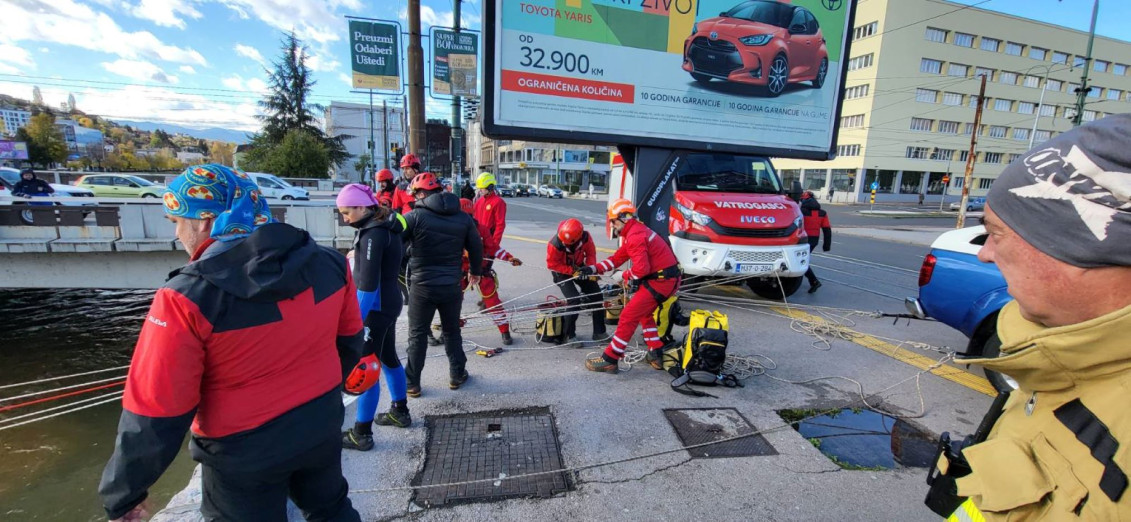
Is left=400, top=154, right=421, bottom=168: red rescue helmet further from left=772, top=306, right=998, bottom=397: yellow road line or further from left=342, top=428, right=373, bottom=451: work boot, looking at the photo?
left=772, top=306, right=998, bottom=397: yellow road line

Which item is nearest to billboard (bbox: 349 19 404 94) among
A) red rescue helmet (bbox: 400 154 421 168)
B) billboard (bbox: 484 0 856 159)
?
red rescue helmet (bbox: 400 154 421 168)

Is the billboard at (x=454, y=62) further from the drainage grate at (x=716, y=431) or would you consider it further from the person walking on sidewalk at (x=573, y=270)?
the drainage grate at (x=716, y=431)

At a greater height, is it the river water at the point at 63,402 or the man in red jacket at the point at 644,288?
the man in red jacket at the point at 644,288

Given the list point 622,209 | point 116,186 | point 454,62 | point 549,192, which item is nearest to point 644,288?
point 622,209

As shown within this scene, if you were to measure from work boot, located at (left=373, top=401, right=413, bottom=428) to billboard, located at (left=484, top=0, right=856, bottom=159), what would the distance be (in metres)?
3.40

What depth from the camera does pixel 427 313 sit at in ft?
12.9

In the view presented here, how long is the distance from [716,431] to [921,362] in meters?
3.01

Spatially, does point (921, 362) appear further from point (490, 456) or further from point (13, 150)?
point (13, 150)

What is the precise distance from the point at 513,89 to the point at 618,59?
1385 mm

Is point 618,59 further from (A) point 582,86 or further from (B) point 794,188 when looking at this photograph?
(B) point 794,188

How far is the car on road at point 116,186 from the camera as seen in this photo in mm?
19450

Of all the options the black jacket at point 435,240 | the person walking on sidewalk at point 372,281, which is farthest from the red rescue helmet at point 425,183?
the person walking on sidewalk at point 372,281

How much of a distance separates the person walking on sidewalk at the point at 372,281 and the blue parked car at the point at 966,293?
461 centimetres

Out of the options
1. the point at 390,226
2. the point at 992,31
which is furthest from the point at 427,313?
the point at 992,31
